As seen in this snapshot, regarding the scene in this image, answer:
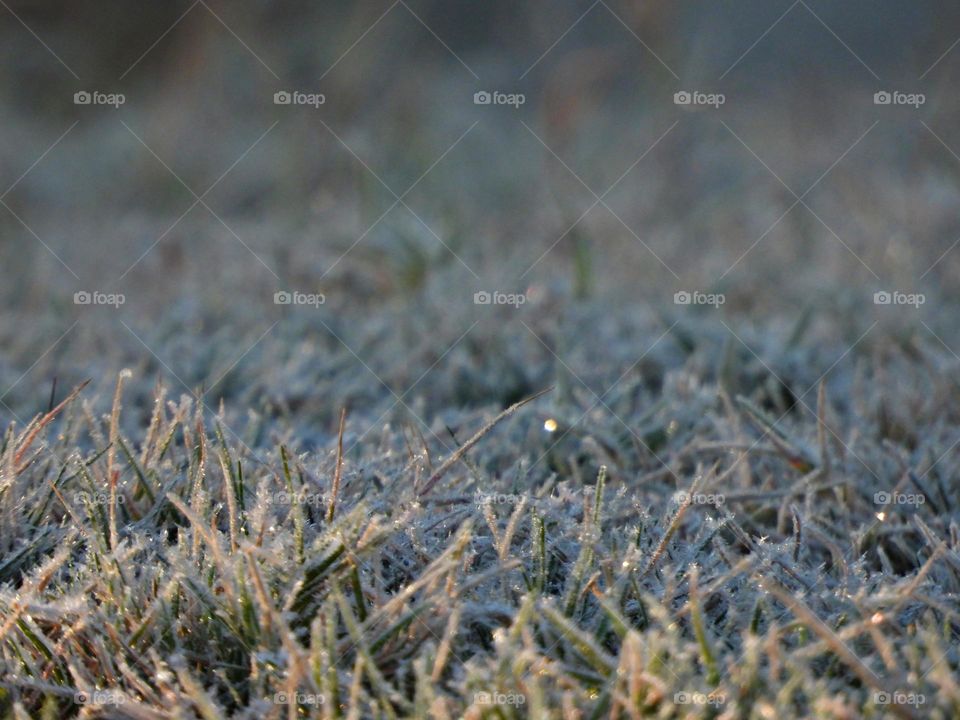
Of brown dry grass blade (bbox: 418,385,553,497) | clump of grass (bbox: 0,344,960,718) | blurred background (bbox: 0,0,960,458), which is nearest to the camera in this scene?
clump of grass (bbox: 0,344,960,718)

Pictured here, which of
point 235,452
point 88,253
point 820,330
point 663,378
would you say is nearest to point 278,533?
point 235,452

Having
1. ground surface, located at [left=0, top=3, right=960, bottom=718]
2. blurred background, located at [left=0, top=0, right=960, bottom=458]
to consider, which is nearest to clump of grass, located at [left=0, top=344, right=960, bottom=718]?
ground surface, located at [left=0, top=3, right=960, bottom=718]

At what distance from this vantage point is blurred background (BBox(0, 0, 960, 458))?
285 cm

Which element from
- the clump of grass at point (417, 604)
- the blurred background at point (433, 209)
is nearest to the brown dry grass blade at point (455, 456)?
the clump of grass at point (417, 604)

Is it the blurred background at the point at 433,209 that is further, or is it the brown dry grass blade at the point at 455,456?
the blurred background at the point at 433,209

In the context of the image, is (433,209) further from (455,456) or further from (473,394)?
(455,456)

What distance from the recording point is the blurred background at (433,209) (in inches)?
112

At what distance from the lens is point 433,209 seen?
13.6ft

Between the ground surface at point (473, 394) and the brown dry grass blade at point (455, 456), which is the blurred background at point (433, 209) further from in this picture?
the brown dry grass blade at point (455, 456)

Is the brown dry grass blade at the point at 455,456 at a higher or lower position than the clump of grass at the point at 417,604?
higher

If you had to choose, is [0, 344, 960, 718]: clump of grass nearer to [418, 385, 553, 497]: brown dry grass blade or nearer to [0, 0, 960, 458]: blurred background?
[418, 385, 553, 497]: brown dry grass blade

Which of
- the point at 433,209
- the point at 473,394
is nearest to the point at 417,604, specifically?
the point at 473,394

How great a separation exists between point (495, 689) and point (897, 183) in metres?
3.84

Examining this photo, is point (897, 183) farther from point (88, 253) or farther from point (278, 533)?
point (278, 533)
